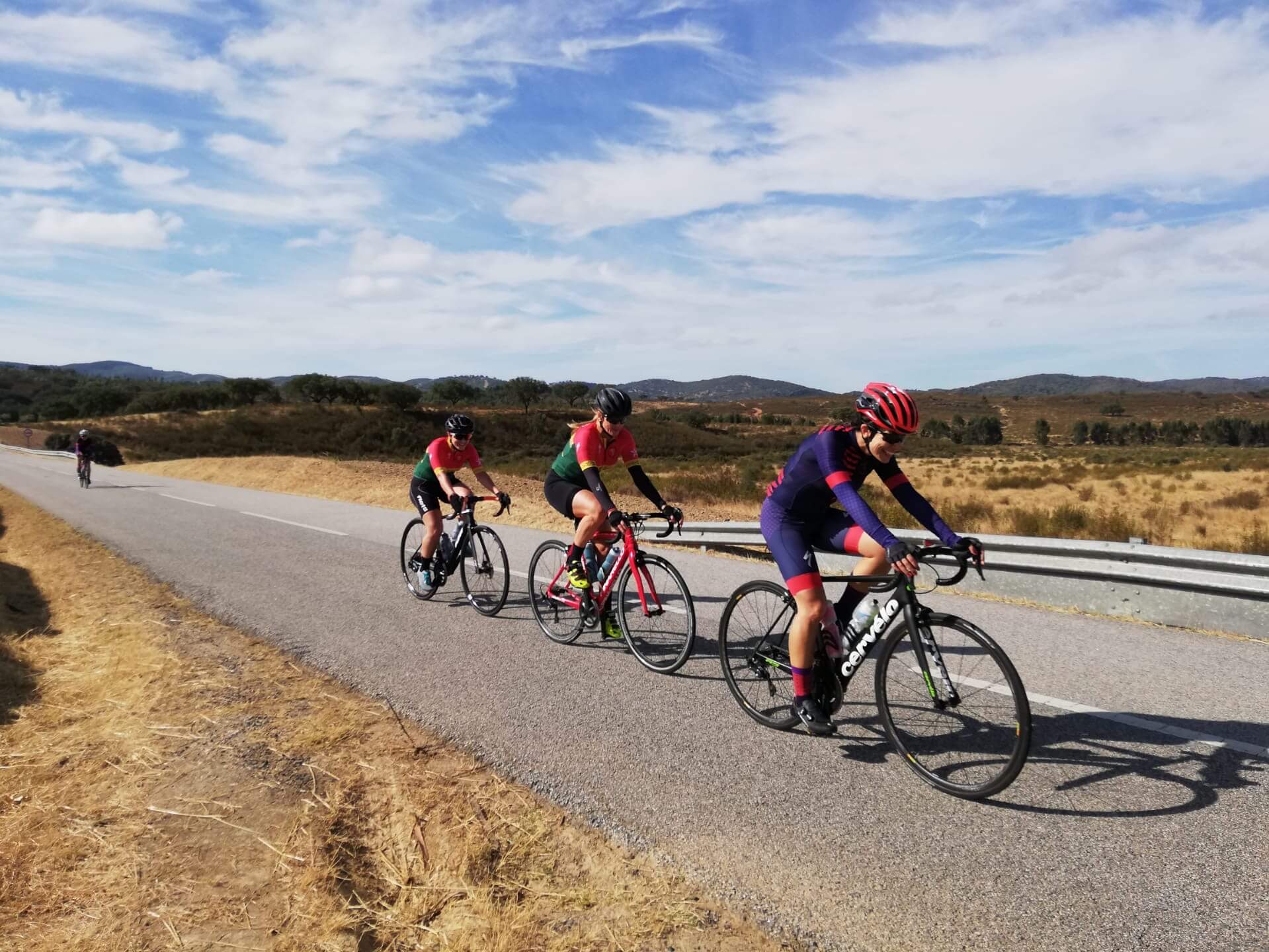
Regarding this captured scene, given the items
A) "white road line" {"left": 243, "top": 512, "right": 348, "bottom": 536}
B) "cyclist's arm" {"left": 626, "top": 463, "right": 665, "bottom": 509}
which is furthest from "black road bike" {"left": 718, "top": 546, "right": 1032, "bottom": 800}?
"white road line" {"left": 243, "top": 512, "right": 348, "bottom": 536}

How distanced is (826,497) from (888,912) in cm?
238

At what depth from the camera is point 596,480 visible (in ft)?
20.0

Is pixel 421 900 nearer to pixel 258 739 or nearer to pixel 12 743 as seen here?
pixel 258 739

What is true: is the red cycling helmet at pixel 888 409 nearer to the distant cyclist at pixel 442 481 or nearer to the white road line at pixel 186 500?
the distant cyclist at pixel 442 481

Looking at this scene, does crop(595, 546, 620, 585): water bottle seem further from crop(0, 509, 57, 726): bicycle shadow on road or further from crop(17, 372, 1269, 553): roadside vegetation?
crop(17, 372, 1269, 553): roadside vegetation

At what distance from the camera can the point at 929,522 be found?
434cm

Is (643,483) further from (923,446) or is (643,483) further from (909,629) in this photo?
(923,446)

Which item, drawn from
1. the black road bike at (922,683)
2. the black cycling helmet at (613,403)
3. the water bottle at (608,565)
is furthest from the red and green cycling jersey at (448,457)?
the black road bike at (922,683)

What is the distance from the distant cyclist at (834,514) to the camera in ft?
13.6

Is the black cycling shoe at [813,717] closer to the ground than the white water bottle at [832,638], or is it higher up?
closer to the ground

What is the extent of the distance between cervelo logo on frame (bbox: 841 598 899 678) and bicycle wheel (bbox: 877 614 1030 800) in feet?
0.36

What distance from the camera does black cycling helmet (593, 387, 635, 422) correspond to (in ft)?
19.9

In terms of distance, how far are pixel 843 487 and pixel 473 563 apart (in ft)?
16.4

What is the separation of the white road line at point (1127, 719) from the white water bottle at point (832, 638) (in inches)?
19.0
